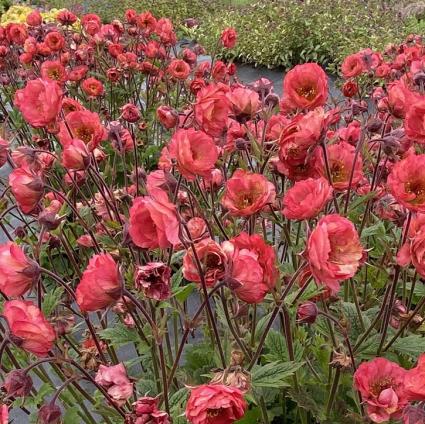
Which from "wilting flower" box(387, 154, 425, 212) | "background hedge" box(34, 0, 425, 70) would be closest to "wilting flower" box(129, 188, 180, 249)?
"wilting flower" box(387, 154, 425, 212)

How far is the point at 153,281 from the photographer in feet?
3.52

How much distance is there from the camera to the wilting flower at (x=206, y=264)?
1073mm

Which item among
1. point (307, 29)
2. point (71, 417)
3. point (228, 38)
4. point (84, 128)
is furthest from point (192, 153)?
point (307, 29)

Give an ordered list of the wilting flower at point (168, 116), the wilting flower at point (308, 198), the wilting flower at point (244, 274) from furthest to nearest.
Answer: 1. the wilting flower at point (168, 116)
2. the wilting flower at point (308, 198)
3. the wilting flower at point (244, 274)

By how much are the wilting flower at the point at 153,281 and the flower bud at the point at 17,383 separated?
294 millimetres

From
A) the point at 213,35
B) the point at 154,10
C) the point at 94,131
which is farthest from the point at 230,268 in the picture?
the point at 154,10

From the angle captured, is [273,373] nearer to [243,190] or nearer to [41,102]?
[243,190]

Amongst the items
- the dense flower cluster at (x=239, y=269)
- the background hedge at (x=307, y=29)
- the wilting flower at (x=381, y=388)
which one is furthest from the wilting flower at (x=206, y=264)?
the background hedge at (x=307, y=29)

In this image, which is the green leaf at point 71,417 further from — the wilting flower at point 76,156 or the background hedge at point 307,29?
the background hedge at point 307,29

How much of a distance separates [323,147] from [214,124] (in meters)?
0.34

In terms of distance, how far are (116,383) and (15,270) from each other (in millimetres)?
286

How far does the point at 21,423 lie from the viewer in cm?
240

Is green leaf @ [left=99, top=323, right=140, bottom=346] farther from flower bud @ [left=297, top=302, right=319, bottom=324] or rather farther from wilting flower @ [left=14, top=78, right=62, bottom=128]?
wilting flower @ [left=14, top=78, right=62, bottom=128]

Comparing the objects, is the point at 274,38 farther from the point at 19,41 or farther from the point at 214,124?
the point at 214,124
